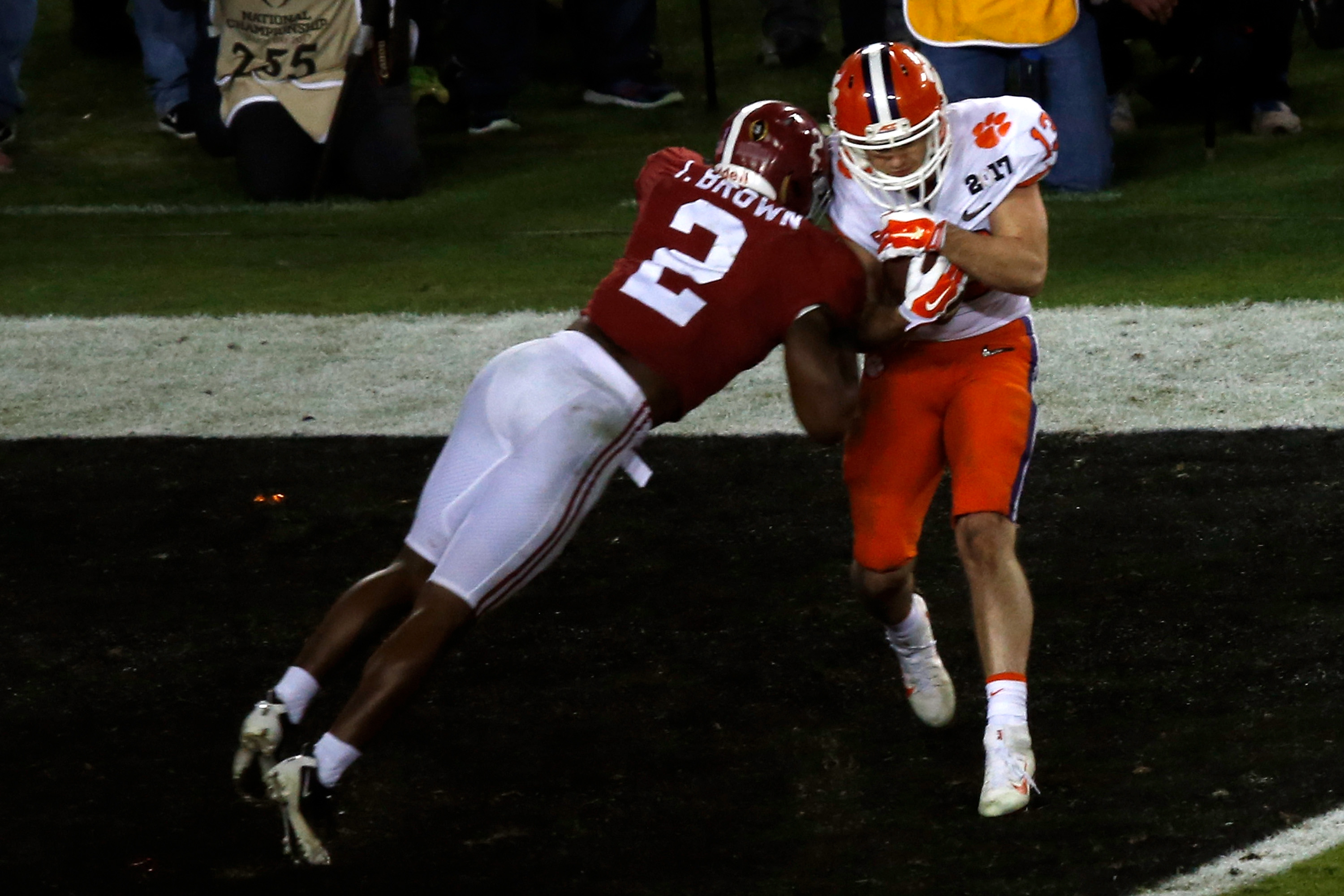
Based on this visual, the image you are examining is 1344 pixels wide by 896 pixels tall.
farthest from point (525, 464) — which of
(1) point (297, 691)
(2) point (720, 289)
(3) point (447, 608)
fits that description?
(1) point (297, 691)

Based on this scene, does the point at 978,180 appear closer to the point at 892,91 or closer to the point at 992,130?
the point at 992,130

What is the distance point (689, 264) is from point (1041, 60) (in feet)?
17.4

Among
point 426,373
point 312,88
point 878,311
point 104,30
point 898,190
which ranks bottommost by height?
point 104,30

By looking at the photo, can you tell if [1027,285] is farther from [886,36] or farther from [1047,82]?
[886,36]

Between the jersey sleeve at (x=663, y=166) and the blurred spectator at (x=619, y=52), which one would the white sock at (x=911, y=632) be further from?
the blurred spectator at (x=619, y=52)

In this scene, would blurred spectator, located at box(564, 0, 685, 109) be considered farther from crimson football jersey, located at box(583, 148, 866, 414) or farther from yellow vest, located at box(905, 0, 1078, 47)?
crimson football jersey, located at box(583, 148, 866, 414)

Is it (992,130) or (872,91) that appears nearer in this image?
(872,91)

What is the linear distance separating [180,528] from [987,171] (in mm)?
2860

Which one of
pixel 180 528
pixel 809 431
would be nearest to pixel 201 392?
pixel 180 528

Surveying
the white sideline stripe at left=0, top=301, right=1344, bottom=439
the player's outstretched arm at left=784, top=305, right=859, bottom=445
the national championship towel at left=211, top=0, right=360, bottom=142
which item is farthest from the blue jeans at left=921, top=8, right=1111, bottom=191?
the player's outstretched arm at left=784, top=305, right=859, bottom=445

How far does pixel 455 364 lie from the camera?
23.5 feet

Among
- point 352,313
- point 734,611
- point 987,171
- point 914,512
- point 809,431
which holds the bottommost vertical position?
point 352,313

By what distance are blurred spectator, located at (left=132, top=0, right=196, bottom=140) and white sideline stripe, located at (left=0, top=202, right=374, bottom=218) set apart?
3.60ft

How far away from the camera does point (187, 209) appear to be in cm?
973
